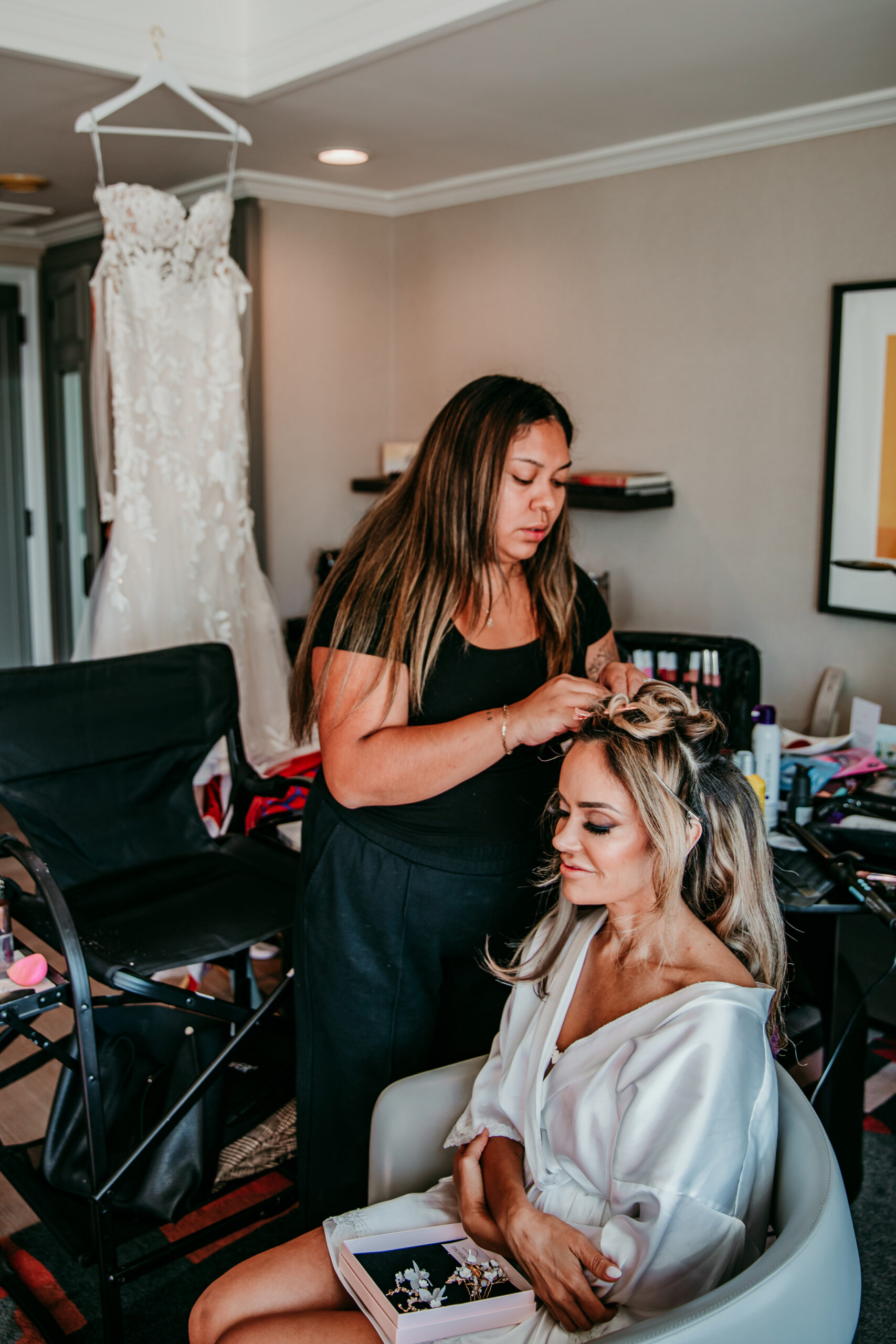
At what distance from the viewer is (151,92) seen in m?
2.74

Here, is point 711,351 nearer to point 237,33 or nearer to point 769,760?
point 769,760

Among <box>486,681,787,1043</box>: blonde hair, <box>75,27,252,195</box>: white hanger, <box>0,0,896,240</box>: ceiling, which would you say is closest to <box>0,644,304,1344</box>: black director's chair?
<box>486,681,787,1043</box>: blonde hair

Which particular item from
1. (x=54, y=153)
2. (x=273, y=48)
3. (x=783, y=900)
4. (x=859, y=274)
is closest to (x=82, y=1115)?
(x=783, y=900)

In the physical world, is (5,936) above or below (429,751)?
below

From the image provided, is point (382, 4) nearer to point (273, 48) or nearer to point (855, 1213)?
point (273, 48)

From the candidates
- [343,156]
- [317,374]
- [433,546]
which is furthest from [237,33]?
[433,546]

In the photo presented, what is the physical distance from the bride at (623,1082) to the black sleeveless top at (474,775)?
21cm

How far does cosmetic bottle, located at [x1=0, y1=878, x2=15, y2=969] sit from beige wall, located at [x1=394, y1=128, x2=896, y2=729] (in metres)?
Answer: 2.15

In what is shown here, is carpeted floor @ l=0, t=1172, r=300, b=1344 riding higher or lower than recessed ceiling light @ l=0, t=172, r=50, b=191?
lower

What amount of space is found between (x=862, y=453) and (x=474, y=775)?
1799 millimetres

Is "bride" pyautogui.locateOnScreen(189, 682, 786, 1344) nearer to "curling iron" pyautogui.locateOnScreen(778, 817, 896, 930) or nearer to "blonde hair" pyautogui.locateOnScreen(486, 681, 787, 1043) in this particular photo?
"blonde hair" pyautogui.locateOnScreen(486, 681, 787, 1043)

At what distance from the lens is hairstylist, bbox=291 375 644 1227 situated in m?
1.63

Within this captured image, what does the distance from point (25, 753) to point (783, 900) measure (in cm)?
158

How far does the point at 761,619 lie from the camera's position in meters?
3.18
